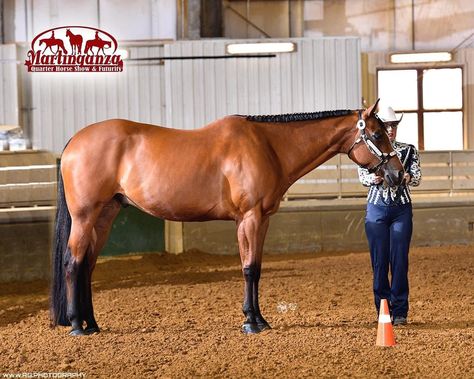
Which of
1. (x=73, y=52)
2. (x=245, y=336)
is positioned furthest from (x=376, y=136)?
(x=73, y=52)

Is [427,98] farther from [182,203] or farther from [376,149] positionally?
[182,203]

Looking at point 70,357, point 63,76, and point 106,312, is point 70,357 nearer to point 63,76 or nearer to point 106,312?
point 106,312

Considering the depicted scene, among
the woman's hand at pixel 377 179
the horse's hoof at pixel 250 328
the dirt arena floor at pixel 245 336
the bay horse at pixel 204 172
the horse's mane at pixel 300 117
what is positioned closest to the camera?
the dirt arena floor at pixel 245 336

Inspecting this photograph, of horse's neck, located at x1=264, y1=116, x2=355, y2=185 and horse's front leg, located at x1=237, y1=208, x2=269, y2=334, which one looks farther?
horse's neck, located at x1=264, y1=116, x2=355, y2=185

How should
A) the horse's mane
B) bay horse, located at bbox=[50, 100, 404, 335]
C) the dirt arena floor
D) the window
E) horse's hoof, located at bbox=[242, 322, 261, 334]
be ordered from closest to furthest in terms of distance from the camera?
the dirt arena floor < horse's hoof, located at bbox=[242, 322, 261, 334] < bay horse, located at bbox=[50, 100, 404, 335] < the horse's mane < the window

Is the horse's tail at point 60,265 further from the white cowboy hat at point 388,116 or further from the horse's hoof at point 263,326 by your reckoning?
the white cowboy hat at point 388,116

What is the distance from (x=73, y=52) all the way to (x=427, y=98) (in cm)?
631

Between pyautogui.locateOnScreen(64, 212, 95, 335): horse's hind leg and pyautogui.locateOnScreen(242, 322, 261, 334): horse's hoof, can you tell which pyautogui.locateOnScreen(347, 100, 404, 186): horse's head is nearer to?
pyautogui.locateOnScreen(242, 322, 261, 334): horse's hoof

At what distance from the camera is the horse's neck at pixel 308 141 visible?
7.12 metres

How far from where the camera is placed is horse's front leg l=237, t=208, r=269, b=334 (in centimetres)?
684

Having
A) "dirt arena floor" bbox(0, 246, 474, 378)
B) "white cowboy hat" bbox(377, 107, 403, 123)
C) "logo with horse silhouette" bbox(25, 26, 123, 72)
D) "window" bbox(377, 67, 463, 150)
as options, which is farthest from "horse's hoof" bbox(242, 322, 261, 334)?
"window" bbox(377, 67, 463, 150)

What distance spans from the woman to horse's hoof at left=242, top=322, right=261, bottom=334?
1.11 meters

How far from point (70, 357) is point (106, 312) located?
2.24 meters

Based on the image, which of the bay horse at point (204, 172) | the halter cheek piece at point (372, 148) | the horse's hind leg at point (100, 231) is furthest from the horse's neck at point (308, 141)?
the horse's hind leg at point (100, 231)
